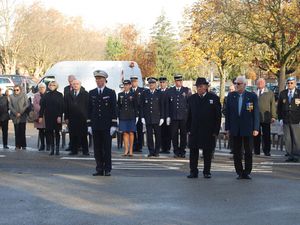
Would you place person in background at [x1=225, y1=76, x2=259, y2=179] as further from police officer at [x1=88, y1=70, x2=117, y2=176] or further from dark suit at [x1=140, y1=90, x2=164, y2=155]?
dark suit at [x1=140, y1=90, x2=164, y2=155]

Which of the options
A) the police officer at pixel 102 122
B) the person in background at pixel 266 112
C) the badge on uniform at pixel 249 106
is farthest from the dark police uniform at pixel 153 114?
the badge on uniform at pixel 249 106

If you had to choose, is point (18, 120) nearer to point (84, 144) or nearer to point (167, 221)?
point (84, 144)

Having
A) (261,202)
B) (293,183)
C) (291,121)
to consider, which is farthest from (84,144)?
(261,202)

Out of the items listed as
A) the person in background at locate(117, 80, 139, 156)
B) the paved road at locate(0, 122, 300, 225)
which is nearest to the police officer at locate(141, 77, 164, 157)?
the person in background at locate(117, 80, 139, 156)

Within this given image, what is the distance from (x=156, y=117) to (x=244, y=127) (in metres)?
4.38

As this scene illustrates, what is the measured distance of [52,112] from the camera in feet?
53.7

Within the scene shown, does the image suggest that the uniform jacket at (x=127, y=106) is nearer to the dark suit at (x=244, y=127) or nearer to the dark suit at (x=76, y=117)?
the dark suit at (x=76, y=117)

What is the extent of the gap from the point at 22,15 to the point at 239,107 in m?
53.2

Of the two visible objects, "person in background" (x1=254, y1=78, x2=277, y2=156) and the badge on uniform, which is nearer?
the badge on uniform

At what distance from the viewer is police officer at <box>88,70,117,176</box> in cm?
1245

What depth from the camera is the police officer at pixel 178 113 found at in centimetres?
1616

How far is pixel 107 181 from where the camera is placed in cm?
1179

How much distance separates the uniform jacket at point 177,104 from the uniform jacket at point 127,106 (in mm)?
921

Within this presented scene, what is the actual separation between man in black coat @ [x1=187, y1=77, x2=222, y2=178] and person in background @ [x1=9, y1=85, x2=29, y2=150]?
6.82 meters
